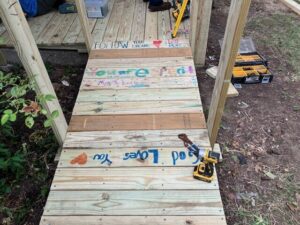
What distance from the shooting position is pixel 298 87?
305cm

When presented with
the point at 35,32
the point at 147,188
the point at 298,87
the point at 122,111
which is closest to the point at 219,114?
the point at 147,188

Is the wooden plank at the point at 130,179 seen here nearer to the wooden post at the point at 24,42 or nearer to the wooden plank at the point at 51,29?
the wooden post at the point at 24,42

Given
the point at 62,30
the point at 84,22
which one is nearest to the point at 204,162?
the point at 84,22

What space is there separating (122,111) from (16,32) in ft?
3.59

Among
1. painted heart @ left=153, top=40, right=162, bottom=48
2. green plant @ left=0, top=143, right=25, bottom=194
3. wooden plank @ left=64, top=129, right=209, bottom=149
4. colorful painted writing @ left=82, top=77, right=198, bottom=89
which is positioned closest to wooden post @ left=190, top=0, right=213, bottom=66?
painted heart @ left=153, top=40, right=162, bottom=48

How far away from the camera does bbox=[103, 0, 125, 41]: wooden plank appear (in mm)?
3363

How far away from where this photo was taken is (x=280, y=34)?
12.9ft

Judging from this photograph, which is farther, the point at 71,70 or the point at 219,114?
the point at 71,70

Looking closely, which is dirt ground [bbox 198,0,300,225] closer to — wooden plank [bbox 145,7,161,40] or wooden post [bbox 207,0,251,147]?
wooden post [bbox 207,0,251,147]

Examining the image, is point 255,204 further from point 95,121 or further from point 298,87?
point 298,87

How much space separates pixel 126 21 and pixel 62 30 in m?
0.91

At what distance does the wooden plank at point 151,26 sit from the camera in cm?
330

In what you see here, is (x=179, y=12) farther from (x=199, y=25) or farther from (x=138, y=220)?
(x=138, y=220)

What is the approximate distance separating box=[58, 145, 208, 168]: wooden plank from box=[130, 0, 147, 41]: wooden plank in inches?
70.5
